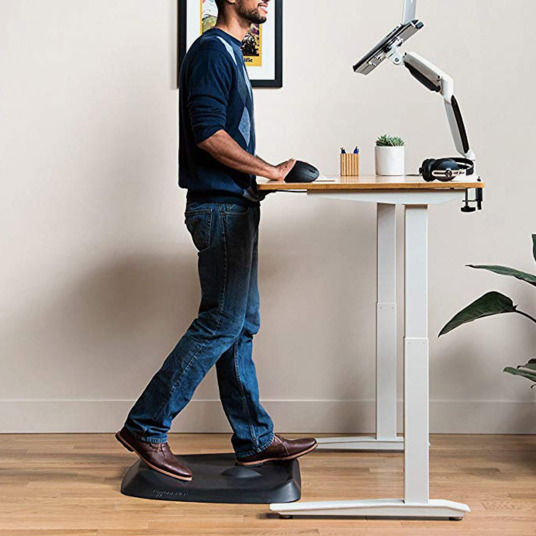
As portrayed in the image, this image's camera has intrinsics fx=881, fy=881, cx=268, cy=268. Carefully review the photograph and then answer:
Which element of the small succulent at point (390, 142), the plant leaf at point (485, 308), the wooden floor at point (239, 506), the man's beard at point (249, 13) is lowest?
the wooden floor at point (239, 506)

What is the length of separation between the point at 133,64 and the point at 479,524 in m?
1.83

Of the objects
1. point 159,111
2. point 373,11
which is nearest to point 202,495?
point 159,111

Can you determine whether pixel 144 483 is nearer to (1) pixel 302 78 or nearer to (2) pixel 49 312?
(2) pixel 49 312

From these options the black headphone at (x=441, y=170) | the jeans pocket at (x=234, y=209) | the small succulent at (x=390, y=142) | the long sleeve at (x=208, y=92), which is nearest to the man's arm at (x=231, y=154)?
the long sleeve at (x=208, y=92)

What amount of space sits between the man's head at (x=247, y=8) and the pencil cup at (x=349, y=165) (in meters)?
0.49

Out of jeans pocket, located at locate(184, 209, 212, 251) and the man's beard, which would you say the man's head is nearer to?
the man's beard

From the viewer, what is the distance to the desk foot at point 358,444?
2.81m

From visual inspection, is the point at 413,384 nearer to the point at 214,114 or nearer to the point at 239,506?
the point at 239,506

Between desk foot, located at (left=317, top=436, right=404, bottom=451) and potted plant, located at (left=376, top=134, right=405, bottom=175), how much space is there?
861mm

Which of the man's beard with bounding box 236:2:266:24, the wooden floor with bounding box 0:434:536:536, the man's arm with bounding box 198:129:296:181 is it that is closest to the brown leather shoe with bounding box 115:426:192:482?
the wooden floor with bounding box 0:434:536:536

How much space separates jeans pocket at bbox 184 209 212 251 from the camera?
2.37 m

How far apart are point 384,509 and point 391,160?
39.5 inches

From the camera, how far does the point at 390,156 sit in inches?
102

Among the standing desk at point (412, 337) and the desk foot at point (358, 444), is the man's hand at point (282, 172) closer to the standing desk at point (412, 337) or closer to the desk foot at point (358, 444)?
the standing desk at point (412, 337)
